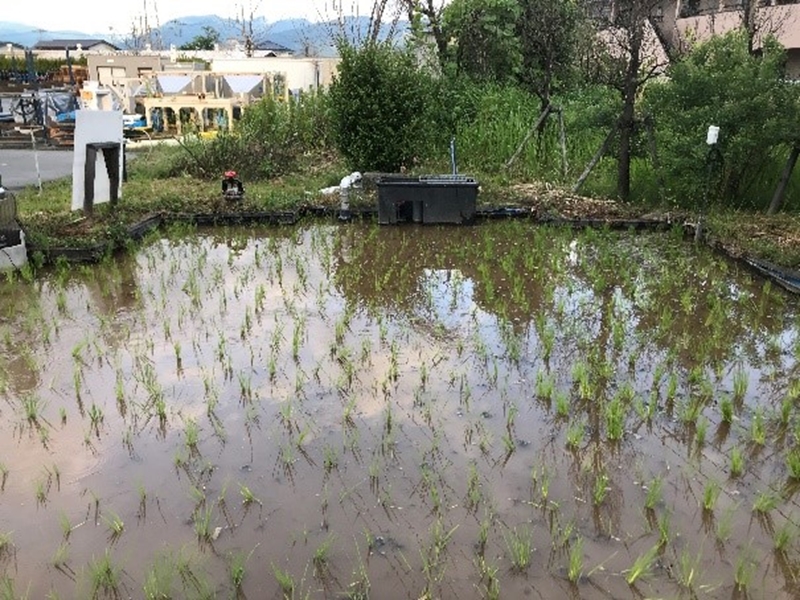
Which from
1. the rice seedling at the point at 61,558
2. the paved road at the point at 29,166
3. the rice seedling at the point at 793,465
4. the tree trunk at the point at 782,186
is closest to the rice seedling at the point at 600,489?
the rice seedling at the point at 793,465

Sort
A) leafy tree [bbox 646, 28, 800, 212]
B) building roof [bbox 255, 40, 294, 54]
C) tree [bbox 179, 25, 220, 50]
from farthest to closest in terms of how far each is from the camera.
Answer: building roof [bbox 255, 40, 294, 54] → tree [bbox 179, 25, 220, 50] → leafy tree [bbox 646, 28, 800, 212]

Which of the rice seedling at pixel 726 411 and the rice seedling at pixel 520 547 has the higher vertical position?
the rice seedling at pixel 726 411

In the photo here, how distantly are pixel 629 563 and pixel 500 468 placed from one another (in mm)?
801

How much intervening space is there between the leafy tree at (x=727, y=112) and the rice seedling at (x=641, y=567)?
5.65 m

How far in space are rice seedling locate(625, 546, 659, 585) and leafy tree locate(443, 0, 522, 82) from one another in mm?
11148

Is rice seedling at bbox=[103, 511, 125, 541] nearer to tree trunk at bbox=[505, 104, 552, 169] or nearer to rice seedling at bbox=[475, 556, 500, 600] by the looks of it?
rice seedling at bbox=[475, 556, 500, 600]

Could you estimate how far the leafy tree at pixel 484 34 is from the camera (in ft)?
41.8

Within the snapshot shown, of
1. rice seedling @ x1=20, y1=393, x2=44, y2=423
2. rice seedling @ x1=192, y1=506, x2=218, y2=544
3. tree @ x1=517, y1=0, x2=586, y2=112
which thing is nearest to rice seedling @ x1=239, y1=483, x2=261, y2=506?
rice seedling @ x1=192, y1=506, x2=218, y2=544

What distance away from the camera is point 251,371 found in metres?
4.48

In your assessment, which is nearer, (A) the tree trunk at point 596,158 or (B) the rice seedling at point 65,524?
(B) the rice seedling at point 65,524

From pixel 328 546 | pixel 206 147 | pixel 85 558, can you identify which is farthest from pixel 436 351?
pixel 206 147

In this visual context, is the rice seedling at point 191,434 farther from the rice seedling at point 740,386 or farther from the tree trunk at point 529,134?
the tree trunk at point 529,134

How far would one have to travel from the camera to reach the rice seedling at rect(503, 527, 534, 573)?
9.16ft

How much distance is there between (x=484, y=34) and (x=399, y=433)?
10.9 metres
